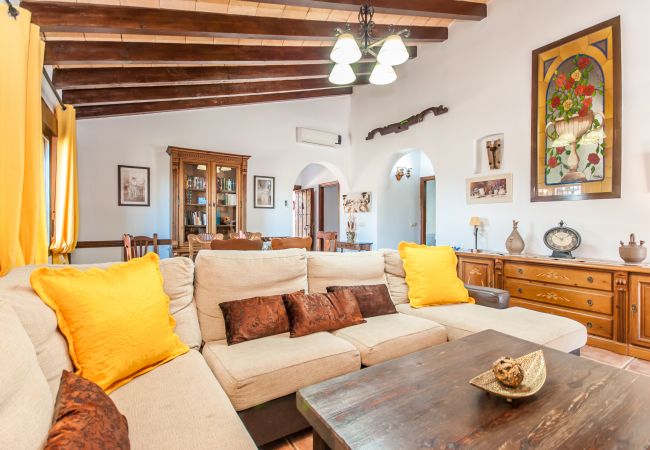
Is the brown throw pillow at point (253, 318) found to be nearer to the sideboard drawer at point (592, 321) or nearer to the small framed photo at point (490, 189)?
the sideboard drawer at point (592, 321)

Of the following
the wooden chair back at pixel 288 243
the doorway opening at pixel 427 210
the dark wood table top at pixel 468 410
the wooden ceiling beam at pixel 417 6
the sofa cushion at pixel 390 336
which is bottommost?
the sofa cushion at pixel 390 336

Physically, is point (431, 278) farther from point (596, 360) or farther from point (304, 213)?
point (304, 213)

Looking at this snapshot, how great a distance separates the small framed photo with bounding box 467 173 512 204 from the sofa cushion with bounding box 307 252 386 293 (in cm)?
230

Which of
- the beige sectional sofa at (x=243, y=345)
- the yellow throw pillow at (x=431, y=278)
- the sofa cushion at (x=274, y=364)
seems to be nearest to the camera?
the beige sectional sofa at (x=243, y=345)

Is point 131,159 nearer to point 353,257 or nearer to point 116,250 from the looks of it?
point 116,250

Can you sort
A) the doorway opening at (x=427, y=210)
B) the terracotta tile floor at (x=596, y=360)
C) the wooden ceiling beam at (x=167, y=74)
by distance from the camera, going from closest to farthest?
the terracotta tile floor at (x=596, y=360) < the wooden ceiling beam at (x=167, y=74) < the doorway opening at (x=427, y=210)

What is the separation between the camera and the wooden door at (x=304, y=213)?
28.6 feet

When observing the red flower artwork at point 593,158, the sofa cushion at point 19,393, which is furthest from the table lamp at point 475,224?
the sofa cushion at point 19,393

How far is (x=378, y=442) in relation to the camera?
0.92m

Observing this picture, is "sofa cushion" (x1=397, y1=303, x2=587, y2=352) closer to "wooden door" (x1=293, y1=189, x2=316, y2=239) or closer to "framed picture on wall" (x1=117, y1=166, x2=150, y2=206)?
"framed picture on wall" (x1=117, y1=166, x2=150, y2=206)

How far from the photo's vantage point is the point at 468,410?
42.3 inches

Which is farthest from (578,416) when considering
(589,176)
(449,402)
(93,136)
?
(93,136)

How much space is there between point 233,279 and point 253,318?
28 cm

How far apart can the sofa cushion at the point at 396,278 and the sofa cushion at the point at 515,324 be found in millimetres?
249
